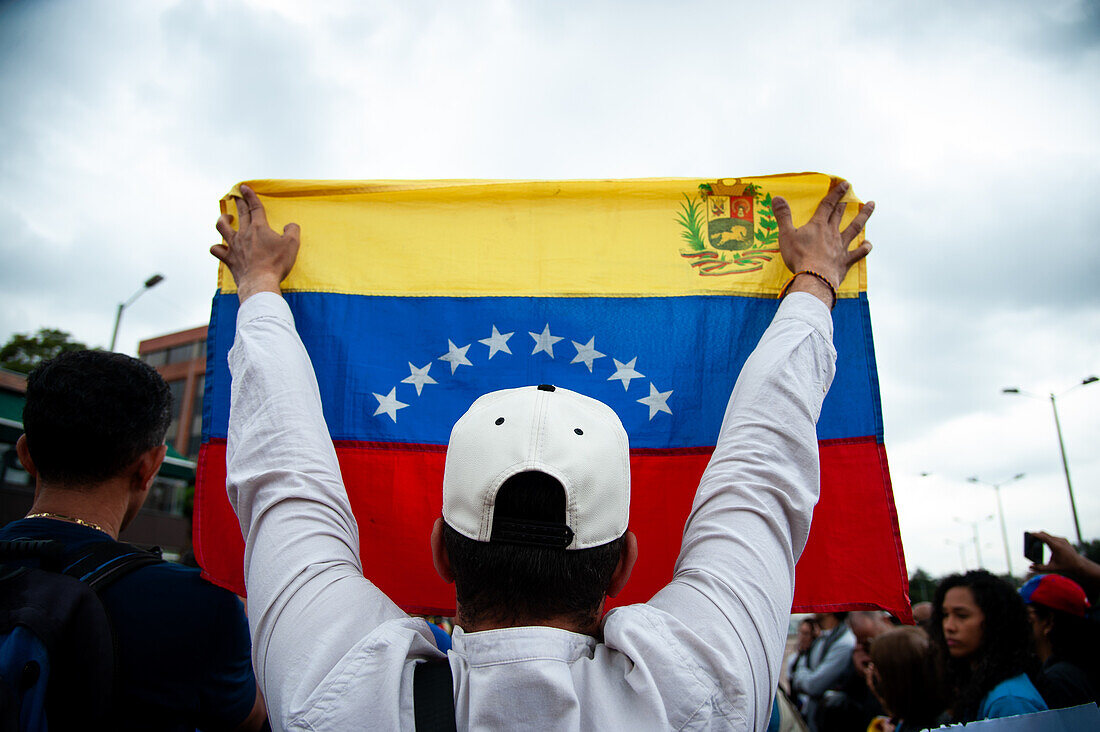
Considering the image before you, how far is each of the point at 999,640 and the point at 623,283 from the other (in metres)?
2.67

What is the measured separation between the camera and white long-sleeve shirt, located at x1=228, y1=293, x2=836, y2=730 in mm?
1163

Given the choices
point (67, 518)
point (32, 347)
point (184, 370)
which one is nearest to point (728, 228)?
point (67, 518)

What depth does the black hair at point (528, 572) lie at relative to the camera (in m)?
1.30

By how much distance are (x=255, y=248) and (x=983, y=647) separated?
382 centimetres

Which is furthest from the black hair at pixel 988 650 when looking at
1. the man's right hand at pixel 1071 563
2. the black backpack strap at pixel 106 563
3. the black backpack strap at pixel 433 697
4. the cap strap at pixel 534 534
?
the black backpack strap at pixel 106 563

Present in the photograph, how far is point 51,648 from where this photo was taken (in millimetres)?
1527

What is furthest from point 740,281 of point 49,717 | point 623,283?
point 49,717

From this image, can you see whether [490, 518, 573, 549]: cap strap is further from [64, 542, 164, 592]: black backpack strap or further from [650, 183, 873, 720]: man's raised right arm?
[64, 542, 164, 592]: black backpack strap

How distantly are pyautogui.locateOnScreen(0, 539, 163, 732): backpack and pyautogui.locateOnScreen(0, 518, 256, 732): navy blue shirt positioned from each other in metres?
0.06

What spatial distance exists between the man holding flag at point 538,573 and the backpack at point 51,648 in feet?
1.36

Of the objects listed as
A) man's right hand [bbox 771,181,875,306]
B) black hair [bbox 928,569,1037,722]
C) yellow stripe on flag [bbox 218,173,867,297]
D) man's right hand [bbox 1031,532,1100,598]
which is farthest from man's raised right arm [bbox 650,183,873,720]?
man's right hand [bbox 1031,532,1100,598]

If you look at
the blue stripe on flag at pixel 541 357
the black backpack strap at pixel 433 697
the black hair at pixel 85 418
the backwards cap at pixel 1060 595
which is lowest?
the black backpack strap at pixel 433 697

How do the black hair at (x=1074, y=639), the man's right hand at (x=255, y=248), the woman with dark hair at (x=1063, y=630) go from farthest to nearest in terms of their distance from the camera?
the black hair at (x=1074, y=639) < the woman with dark hair at (x=1063, y=630) < the man's right hand at (x=255, y=248)

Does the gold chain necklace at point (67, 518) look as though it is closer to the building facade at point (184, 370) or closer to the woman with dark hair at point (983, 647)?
the woman with dark hair at point (983, 647)
